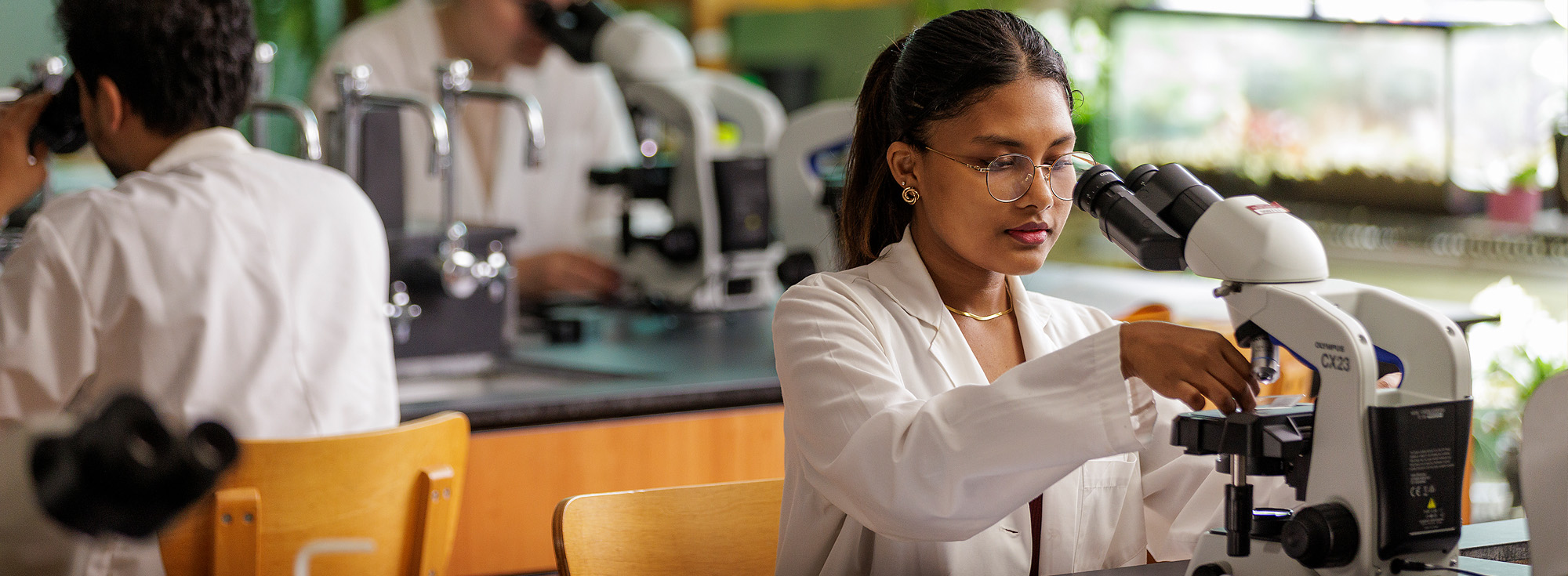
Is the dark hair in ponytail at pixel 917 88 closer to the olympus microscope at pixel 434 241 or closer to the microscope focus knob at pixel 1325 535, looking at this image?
the microscope focus knob at pixel 1325 535

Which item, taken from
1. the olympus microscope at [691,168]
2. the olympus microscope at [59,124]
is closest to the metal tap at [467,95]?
the olympus microscope at [691,168]

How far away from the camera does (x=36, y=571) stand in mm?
508

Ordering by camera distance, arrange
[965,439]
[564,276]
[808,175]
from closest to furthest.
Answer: [965,439], [808,175], [564,276]

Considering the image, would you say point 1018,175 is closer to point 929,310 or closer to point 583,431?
point 929,310

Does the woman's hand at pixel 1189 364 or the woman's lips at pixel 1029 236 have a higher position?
the woman's lips at pixel 1029 236

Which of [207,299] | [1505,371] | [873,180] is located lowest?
[1505,371]

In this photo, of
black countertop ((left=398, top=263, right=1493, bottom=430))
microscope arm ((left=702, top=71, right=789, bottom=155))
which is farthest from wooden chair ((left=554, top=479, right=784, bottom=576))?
microscope arm ((left=702, top=71, right=789, bottom=155))

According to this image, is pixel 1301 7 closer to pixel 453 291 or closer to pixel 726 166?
pixel 726 166

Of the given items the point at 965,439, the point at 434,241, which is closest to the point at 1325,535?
the point at 965,439

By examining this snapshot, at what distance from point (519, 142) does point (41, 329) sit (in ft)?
6.61

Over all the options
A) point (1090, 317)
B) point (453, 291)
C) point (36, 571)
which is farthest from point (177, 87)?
point (36, 571)

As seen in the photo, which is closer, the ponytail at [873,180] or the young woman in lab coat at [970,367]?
the young woman in lab coat at [970,367]

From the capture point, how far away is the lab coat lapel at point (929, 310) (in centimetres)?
132

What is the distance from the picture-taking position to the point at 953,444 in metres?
1.03
